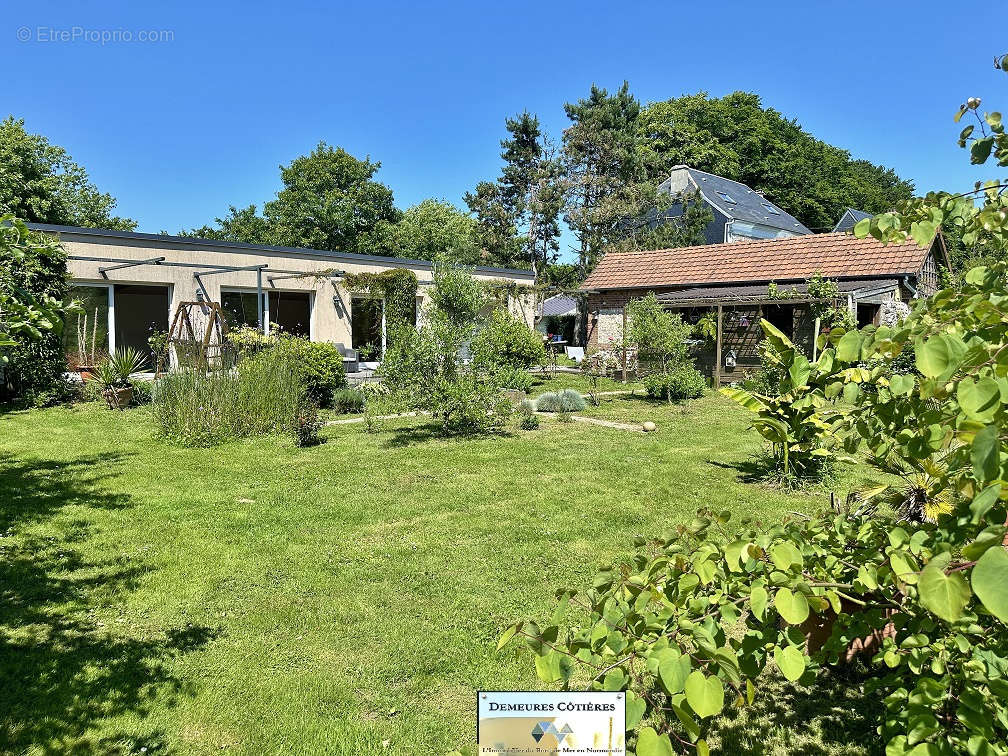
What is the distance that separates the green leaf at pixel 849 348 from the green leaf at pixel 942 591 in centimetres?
51

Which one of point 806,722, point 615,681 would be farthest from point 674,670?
point 806,722

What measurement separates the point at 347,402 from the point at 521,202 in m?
26.4

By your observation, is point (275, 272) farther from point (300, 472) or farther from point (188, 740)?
point (188, 740)

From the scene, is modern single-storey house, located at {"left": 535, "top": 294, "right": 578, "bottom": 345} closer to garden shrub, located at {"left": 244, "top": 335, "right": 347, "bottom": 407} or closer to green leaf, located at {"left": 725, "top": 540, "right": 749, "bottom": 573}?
garden shrub, located at {"left": 244, "top": 335, "right": 347, "bottom": 407}

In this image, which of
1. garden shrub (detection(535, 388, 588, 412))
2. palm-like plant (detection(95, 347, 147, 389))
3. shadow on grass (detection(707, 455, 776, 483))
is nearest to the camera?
shadow on grass (detection(707, 455, 776, 483))

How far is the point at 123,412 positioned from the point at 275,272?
22.9 ft

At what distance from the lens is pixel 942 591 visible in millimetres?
1065

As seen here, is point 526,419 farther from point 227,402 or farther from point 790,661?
point 790,661

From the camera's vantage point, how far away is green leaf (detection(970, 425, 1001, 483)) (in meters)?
0.95

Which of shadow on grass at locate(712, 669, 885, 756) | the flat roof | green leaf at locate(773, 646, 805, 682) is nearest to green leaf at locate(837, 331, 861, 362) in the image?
green leaf at locate(773, 646, 805, 682)

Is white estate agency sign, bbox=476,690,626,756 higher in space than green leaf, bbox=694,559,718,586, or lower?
lower

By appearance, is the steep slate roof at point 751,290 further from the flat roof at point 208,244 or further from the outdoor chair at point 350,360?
the outdoor chair at point 350,360

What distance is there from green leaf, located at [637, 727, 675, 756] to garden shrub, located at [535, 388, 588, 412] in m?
11.4

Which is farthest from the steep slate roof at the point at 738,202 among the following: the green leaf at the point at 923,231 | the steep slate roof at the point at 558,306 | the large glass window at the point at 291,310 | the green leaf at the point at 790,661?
the green leaf at the point at 790,661
